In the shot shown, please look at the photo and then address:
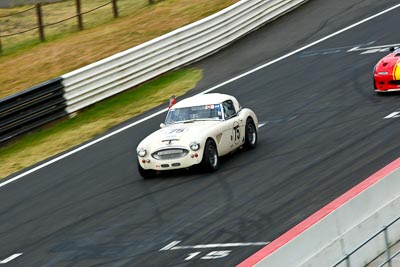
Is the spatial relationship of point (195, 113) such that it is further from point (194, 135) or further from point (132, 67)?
point (132, 67)

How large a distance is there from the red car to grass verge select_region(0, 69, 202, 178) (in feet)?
18.0

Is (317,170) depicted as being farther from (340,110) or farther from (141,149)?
(340,110)

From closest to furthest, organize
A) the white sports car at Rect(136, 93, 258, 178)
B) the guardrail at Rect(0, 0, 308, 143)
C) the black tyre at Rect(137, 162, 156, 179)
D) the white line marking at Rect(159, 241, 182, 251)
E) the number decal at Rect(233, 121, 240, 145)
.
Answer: the white line marking at Rect(159, 241, 182, 251)
the white sports car at Rect(136, 93, 258, 178)
the black tyre at Rect(137, 162, 156, 179)
the number decal at Rect(233, 121, 240, 145)
the guardrail at Rect(0, 0, 308, 143)

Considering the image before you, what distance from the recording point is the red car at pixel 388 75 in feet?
65.5

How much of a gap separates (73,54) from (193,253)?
15.6 metres

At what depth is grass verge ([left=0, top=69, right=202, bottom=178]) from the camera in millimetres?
20547

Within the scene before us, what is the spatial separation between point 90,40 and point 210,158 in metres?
12.7

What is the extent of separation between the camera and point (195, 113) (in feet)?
58.3

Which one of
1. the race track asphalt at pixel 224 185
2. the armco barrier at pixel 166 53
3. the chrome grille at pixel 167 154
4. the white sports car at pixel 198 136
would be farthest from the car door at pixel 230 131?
the armco barrier at pixel 166 53

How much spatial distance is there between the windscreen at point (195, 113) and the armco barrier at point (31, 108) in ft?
16.4

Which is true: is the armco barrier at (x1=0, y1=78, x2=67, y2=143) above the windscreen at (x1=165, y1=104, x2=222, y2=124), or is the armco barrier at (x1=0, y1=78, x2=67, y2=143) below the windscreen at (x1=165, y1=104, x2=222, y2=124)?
below

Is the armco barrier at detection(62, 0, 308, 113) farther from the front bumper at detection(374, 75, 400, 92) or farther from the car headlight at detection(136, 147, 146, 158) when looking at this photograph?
the front bumper at detection(374, 75, 400, 92)

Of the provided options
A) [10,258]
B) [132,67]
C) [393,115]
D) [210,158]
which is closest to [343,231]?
[10,258]

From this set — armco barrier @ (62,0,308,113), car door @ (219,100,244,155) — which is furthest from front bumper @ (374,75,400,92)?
armco barrier @ (62,0,308,113)
